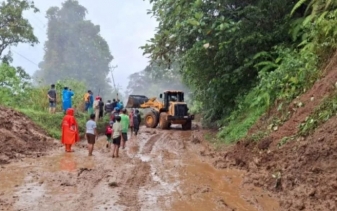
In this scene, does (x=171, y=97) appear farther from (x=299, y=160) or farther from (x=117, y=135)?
(x=299, y=160)

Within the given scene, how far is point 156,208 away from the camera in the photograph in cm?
671

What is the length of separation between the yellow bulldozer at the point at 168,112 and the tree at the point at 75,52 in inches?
1840

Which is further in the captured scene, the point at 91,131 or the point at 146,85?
the point at 146,85

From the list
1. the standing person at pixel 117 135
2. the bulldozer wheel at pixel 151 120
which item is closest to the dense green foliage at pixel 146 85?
the bulldozer wheel at pixel 151 120

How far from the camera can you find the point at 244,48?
1703cm

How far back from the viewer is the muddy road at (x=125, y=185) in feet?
22.8

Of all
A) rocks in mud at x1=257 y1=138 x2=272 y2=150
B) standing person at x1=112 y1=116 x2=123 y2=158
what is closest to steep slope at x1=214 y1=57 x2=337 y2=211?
rocks in mud at x1=257 y1=138 x2=272 y2=150

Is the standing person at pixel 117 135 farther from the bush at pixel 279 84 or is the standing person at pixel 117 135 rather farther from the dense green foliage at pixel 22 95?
the dense green foliage at pixel 22 95

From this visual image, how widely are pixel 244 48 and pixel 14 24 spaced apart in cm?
1936

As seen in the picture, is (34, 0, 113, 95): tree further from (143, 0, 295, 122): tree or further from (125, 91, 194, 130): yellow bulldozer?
(143, 0, 295, 122): tree

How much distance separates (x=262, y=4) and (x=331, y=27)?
5.32 meters

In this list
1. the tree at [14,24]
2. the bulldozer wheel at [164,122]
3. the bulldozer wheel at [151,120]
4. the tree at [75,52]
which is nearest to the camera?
the bulldozer wheel at [164,122]

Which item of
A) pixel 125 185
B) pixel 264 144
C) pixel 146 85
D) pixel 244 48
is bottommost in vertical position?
pixel 125 185

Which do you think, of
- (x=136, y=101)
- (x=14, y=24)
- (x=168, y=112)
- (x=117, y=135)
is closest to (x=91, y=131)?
(x=117, y=135)
